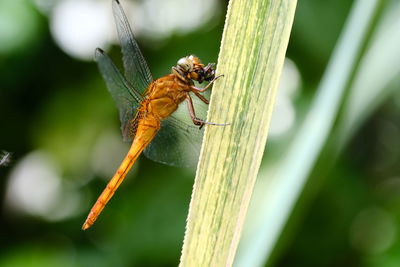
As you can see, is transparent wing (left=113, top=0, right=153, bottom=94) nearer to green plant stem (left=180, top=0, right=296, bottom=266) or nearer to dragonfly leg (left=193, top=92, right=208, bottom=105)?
dragonfly leg (left=193, top=92, right=208, bottom=105)

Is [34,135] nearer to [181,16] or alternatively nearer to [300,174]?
[181,16]

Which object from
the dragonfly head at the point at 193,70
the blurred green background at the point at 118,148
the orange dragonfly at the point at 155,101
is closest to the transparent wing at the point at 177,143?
the orange dragonfly at the point at 155,101

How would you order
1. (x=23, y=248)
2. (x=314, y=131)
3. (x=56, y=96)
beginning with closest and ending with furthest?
(x=314, y=131) < (x=23, y=248) < (x=56, y=96)

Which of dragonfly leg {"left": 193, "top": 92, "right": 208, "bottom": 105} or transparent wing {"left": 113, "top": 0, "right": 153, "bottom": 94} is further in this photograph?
transparent wing {"left": 113, "top": 0, "right": 153, "bottom": 94}

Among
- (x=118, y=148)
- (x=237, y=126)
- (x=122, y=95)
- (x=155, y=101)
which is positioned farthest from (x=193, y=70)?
(x=118, y=148)

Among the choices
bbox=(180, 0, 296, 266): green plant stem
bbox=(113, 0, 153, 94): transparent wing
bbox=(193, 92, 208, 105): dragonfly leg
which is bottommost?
bbox=(180, 0, 296, 266): green plant stem

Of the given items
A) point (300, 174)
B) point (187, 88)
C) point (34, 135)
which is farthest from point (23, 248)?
point (300, 174)

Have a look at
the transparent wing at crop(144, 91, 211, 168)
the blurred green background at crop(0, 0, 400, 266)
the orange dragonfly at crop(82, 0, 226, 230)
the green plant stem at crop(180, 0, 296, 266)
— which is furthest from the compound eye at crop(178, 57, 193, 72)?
the blurred green background at crop(0, 0, 400, 266)
